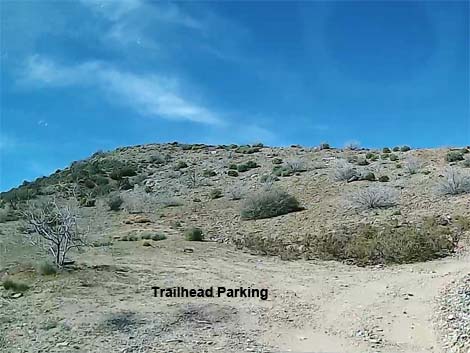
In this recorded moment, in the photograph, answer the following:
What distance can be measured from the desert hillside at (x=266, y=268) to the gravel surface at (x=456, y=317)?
39 millimetres

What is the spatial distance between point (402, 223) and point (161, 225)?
1048cm

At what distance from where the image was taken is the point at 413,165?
34.2m

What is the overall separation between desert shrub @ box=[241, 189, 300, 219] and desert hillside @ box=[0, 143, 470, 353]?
2.5 inches

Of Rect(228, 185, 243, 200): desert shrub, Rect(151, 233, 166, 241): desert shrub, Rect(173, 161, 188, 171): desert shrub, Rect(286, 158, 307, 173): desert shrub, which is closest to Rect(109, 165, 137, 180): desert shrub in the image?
Rect(173, 161, 188, 171): desert shrub

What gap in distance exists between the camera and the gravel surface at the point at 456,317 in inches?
395

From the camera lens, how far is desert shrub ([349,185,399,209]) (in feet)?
82.4

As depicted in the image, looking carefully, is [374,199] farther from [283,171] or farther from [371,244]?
[283,171]

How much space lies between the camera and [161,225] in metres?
26.5

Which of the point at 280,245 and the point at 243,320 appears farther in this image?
the point at 280,245

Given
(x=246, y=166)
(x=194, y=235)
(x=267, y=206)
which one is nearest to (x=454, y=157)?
(x=267, y=206)

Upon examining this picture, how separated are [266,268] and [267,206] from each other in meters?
10.1

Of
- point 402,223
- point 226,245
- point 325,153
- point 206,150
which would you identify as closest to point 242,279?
point 226,245

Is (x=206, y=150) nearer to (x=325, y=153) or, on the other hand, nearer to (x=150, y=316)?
(x=325, y=153)

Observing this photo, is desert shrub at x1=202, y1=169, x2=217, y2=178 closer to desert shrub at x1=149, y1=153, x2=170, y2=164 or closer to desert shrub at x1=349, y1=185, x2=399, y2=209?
desert shrub at x1=149, y1=153, x2=170, y2=164
